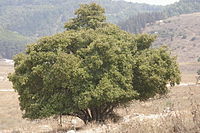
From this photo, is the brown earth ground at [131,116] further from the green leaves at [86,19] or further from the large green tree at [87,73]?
the green leaves at [86,19]

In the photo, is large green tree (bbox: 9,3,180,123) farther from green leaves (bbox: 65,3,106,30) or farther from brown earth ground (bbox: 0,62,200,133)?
green leaves (bbox: 65,3,106,30)

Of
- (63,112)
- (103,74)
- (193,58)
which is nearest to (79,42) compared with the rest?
(103,74)

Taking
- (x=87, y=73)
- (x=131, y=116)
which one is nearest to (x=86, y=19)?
(x=87, y=73)

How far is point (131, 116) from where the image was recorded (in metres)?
16.6

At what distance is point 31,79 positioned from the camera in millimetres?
19062

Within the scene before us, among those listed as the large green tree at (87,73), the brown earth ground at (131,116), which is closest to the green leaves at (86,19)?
the large green tree at (87,73)

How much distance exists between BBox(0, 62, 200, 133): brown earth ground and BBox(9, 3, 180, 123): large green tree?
4.42 feet

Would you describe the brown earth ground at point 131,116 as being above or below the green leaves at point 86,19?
below

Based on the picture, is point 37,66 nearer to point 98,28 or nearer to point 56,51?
point 56,51

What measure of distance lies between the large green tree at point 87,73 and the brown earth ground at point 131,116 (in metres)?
1.35

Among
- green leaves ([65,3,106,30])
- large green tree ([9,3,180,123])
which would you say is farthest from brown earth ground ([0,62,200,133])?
green leaves ([65,3,106,30])

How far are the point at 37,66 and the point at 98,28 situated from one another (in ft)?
18.1

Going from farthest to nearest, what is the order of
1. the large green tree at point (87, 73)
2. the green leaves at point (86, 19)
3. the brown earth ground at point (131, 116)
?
1. the green leaves at point (86, 19)
2. the large green tree at point (87, 73)
3. the brown earth ground at point (131, 116)

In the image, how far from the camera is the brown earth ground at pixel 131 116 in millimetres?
7819
